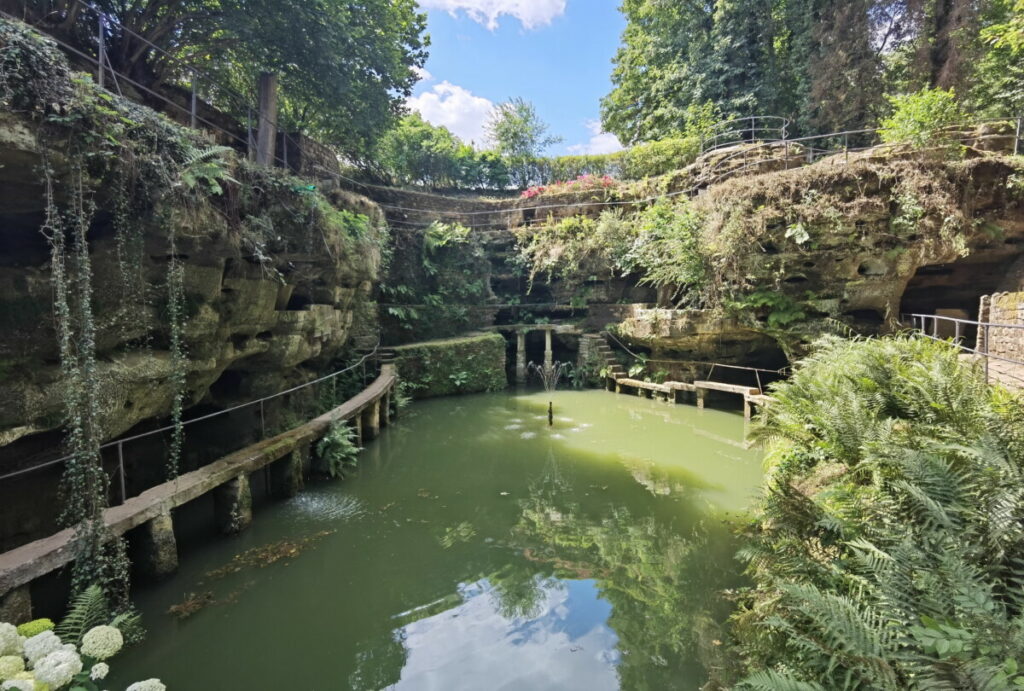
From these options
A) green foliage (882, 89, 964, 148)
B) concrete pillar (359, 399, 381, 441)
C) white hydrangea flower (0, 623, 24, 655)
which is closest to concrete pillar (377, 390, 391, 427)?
concrete pillar (359, 399, 381, 441)

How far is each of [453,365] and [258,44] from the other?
353 inches

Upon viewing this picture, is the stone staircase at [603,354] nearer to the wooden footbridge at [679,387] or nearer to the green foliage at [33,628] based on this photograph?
the wooden footbridge at [679,387]

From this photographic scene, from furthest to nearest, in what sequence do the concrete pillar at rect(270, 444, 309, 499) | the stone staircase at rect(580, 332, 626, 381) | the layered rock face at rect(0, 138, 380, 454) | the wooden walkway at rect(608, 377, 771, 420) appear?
the stone staircase at rect(580, 332, 626, 381) → the wooden walkway at rect(608, 377, 771, 420) → the concrete pillar at rect(270, 444, 309, 499) → the layered rock face at rect(0, 138, 380, 454)

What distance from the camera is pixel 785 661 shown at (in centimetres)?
247

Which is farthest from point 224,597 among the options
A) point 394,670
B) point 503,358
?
point 503,358

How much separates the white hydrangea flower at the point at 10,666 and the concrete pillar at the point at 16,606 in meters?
1.40

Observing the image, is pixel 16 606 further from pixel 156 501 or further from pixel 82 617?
pixel 156 501

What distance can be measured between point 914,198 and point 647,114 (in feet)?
43.4

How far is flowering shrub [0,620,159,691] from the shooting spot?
228 cm

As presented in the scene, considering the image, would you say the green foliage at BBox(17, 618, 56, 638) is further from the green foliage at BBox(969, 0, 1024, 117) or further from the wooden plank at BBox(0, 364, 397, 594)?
the green foliage at BBox(969, 0, 1024, 117)

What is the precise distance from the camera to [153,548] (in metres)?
4.49

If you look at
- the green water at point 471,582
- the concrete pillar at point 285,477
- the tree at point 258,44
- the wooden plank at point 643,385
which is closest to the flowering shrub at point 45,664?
the green water at point 471,582

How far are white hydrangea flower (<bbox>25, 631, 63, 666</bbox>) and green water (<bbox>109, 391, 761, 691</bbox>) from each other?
1.13 meters

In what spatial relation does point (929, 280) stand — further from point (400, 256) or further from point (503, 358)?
point (400, 256)
